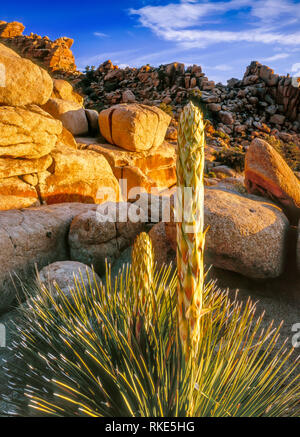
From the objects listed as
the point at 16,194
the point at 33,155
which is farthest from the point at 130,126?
the point at 16,194

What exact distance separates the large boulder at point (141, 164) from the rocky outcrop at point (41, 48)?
3084cm

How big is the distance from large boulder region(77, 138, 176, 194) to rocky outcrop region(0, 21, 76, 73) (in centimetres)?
3084

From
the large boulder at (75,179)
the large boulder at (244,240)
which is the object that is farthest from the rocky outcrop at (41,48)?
the large boulder at (244,240)

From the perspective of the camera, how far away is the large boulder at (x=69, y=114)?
12422mm

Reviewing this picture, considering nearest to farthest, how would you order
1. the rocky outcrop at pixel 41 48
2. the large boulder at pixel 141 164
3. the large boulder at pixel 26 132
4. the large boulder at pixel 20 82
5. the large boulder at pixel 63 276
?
the large boulder at pixel 63 276
the large boulder at pixel 26 132
the large boulder at pixel 20 82
the large boulder at pixel 141 164
the rocky outcrop at pixel 41 48

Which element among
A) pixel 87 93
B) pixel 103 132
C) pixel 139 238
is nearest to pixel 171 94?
pixel 87 93

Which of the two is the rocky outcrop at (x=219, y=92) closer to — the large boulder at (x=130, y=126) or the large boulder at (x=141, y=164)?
the large boulder at (x=141, y=164)

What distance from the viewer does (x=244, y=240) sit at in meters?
4.69

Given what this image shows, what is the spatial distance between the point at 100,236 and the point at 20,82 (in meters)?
4.94

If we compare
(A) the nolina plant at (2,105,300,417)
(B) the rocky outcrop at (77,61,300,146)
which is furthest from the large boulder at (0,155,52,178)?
(B) the rocky outcrop at (77,61,300,146)

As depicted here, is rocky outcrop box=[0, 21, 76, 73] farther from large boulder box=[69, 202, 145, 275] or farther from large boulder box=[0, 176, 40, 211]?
large boulder box=[69, 202, 145, 275]

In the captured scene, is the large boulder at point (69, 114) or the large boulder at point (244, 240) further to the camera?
the large boulder at point (69, 114)

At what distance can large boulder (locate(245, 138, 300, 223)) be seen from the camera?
5715 mm
